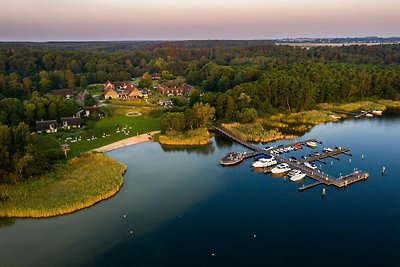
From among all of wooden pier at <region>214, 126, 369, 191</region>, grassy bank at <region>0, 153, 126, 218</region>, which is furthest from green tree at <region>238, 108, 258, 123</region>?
grassy bank at <region>0, 153, 126, 218</region>

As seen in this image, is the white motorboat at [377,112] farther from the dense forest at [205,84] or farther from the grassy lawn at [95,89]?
the grassy lawn at [95,89]

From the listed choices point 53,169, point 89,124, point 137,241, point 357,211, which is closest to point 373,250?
point 357,211

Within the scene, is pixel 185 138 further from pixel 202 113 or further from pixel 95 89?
pixel 95 89

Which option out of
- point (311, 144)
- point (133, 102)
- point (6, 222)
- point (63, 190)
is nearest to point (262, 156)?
point (311, 144)

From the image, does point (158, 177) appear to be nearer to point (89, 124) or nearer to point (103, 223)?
point (103, 223)

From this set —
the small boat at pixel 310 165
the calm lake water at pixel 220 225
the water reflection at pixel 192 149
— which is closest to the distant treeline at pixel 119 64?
the water reflection at pixel 192 149

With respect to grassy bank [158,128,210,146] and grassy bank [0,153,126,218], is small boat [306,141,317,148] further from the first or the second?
grassy bank [0,153,126,218]
